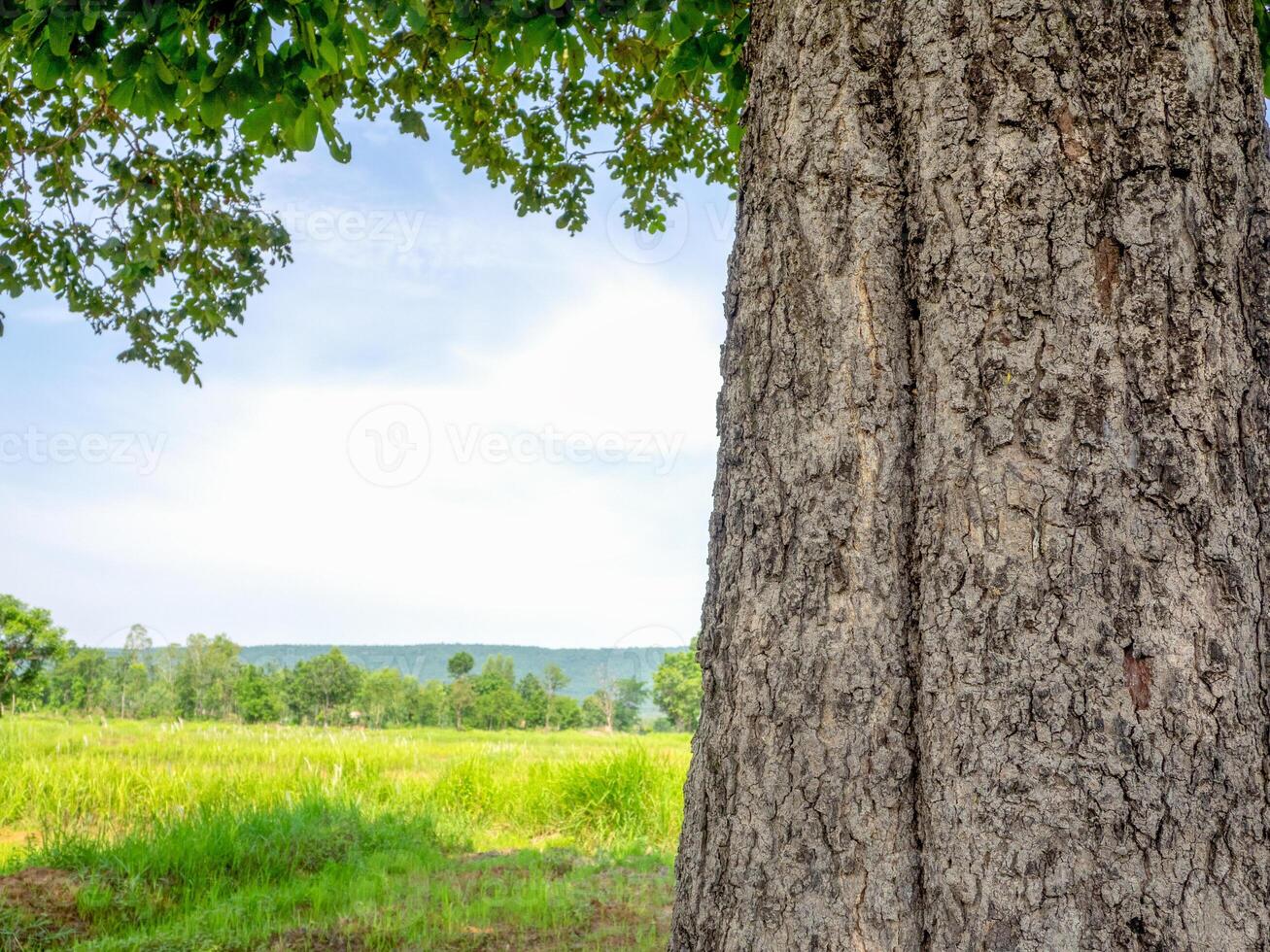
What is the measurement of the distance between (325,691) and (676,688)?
19.1 meters

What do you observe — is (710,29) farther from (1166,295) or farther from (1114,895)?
(1114,895)

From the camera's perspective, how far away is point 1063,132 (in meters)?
1.59


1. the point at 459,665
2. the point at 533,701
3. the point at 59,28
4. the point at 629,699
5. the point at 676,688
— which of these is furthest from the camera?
the point at 459,665

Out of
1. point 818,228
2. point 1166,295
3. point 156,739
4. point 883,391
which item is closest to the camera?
point 1166,295

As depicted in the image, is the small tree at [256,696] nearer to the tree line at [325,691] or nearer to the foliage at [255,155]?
the tree line at [325,691]

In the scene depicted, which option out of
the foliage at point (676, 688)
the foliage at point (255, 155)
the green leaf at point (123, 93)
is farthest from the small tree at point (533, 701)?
the green leaf at point (123, 93)

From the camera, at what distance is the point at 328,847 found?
563cm

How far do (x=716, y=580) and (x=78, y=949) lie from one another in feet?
12.5

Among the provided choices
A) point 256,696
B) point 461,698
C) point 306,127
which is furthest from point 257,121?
point 256,696

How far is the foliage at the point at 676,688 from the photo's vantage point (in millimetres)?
41188

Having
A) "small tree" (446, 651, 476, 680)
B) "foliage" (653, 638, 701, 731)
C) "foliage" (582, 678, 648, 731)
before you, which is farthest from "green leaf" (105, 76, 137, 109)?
"small tree" (446, 651, 476, 680)

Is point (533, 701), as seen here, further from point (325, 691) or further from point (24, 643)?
point (24, 643)

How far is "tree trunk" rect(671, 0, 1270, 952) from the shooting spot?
1375 millimetres

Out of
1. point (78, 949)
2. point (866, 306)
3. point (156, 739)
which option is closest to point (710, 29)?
point (866, 306)
